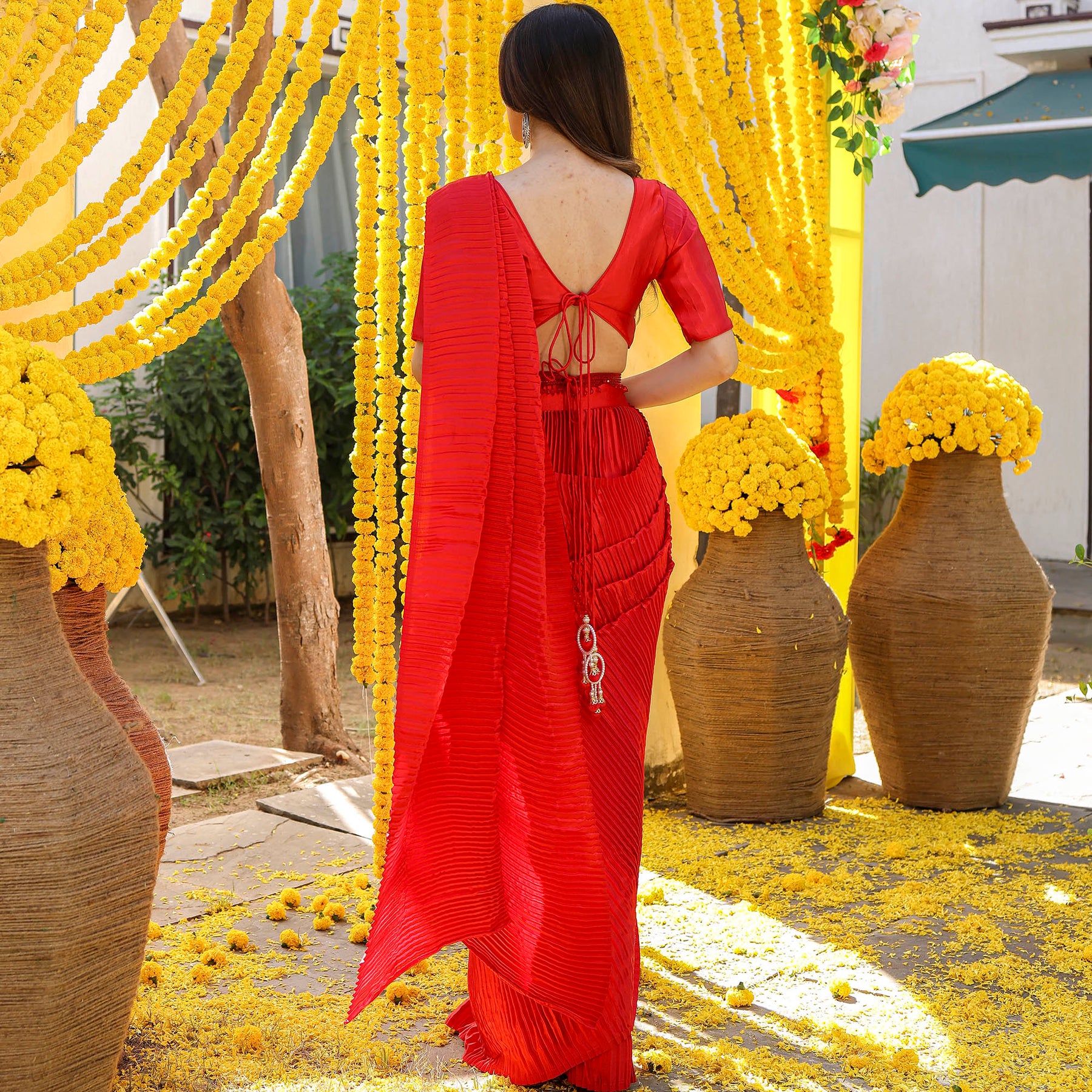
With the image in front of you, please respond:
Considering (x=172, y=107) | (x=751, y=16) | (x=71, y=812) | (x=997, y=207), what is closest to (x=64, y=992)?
(x=71, y=812)

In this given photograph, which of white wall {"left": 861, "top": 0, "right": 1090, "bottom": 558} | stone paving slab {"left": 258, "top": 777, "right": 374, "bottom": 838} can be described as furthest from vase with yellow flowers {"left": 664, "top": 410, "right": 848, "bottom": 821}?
white wall {"left": 861, "top": 0, "right": 1090, "bottom": 558}

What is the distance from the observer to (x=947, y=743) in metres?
4.08

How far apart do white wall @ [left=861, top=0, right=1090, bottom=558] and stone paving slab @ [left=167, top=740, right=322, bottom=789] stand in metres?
6.62

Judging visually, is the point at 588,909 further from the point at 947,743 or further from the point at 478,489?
the point at 947,743

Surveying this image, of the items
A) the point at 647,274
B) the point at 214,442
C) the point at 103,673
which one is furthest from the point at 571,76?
the point at 214,442

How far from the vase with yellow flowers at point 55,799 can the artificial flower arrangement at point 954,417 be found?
2771 millimetres

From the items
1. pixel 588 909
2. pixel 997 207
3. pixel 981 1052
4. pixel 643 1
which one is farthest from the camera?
pixel 997 207

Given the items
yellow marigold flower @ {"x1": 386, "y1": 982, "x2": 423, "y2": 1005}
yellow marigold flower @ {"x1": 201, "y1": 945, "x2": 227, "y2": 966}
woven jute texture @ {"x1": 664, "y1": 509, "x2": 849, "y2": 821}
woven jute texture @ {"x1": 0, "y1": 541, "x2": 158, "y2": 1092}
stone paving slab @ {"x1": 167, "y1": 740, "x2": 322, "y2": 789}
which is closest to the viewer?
woven jute texture @ {"x1": 0, "y1": 541, "x2": 158, "y2": 1092}

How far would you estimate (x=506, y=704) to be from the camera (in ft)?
7.77

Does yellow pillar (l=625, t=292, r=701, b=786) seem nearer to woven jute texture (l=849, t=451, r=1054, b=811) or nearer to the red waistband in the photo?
woven jute texture (l=849, t=451, r=1054, b=811)

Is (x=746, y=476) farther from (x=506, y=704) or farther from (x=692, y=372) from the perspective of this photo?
(x=506, y=704)

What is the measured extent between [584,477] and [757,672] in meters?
1.61

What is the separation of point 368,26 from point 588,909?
79.4 inches

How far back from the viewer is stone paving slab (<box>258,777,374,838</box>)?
3928 mm
